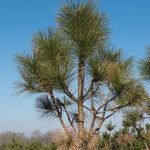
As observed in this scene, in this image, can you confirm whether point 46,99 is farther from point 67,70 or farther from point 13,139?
point 13,139

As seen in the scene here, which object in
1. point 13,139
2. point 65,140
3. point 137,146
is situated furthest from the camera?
point 13,139

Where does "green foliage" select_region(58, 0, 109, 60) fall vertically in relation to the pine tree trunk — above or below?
above

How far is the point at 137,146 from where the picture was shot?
68.9ft

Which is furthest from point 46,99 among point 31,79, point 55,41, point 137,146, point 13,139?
point 13,139

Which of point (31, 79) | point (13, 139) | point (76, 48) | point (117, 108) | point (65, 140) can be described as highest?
Result: point (13, 139)

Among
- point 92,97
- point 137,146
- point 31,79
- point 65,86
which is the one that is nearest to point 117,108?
point 92,97

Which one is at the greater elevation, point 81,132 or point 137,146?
point 137,146

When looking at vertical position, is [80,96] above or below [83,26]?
below

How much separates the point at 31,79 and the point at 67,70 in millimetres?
835

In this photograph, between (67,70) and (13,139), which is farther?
(13,139)

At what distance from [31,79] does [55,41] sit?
3.20 feet

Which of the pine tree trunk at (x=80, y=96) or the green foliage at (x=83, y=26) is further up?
the green foliage at (x=83, y=26)

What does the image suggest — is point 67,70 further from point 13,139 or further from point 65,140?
point 13,139

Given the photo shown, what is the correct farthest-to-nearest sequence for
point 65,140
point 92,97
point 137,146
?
point 137,146 < point 92,97 < point 65,140
